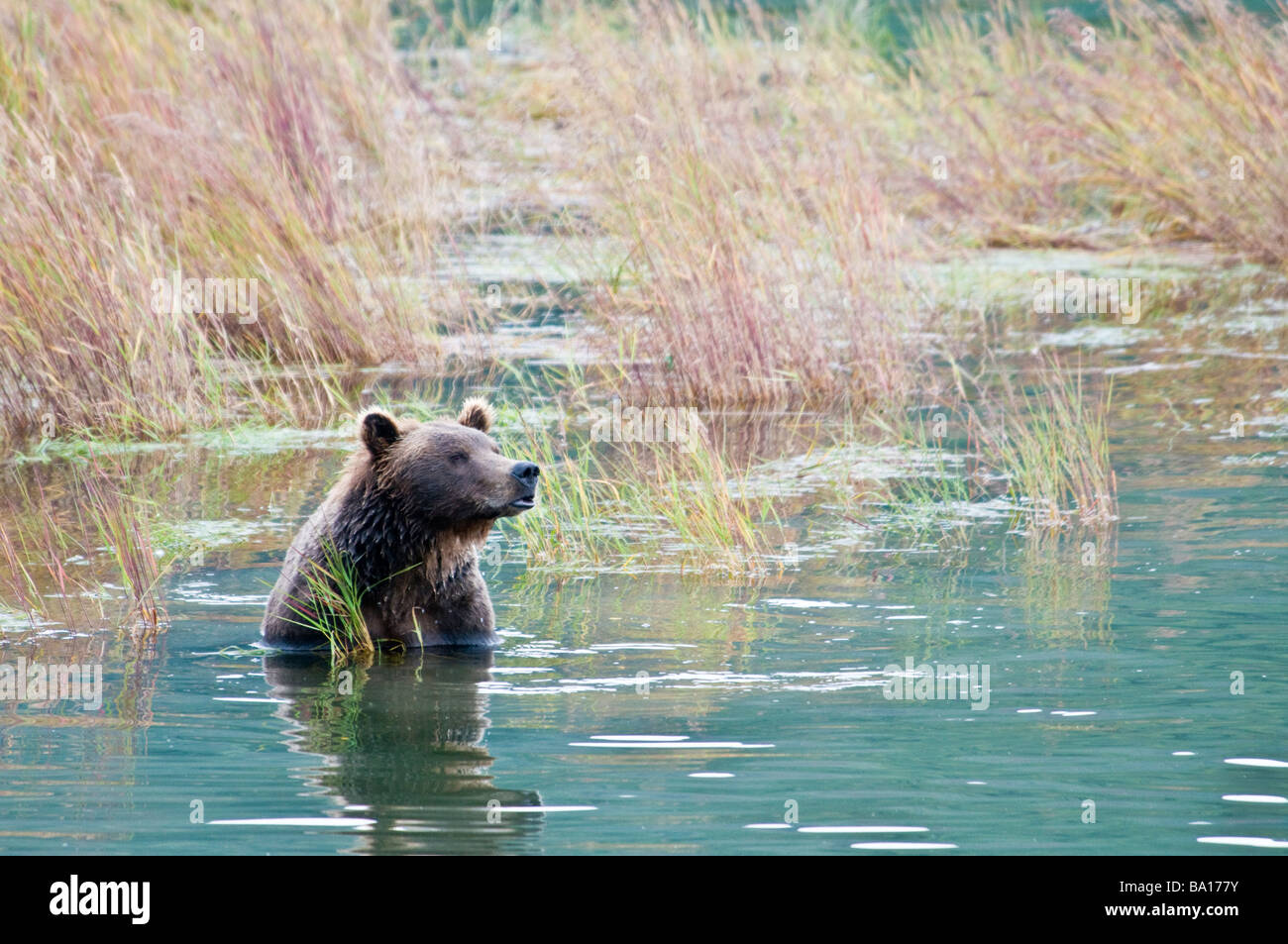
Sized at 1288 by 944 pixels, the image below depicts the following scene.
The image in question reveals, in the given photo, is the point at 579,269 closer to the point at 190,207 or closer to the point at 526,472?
the point at 190,207

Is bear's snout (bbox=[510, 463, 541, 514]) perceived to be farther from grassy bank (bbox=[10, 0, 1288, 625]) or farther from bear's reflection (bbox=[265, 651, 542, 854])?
grassy bank (bbox=[10, 0, 1288, 625])

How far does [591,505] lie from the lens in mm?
10438

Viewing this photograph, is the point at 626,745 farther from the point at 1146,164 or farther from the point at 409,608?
the point at 1146,164

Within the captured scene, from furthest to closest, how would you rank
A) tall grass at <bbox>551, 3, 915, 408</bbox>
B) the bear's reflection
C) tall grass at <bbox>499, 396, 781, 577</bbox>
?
tall grass at <bbox>551, 3, 915, 408</bbox> → tall grass at <bbox>499, 396, 781, 577</bbox> → the bear's reflection

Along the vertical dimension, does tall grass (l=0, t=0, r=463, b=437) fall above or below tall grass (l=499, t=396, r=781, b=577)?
above

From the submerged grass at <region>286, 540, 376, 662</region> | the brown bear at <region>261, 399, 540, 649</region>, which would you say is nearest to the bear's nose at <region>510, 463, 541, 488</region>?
the brown bear at <region>261, 399, 540, 649</region>

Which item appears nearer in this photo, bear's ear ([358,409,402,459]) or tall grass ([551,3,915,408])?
bear's ear ([358,409,402,459])

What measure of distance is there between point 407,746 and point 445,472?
5.50 feet

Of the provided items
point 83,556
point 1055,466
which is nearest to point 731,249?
point 1055,466

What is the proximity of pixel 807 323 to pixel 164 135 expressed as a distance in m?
4.05

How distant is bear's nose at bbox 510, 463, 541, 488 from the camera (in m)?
7.98

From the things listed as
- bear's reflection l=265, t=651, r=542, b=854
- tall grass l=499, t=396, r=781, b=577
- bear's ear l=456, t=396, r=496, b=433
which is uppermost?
bear's ear l=456, t=396, r=496, b=433

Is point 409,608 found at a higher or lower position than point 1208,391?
lower

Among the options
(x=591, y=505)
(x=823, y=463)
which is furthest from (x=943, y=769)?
(x=823, y=463)
